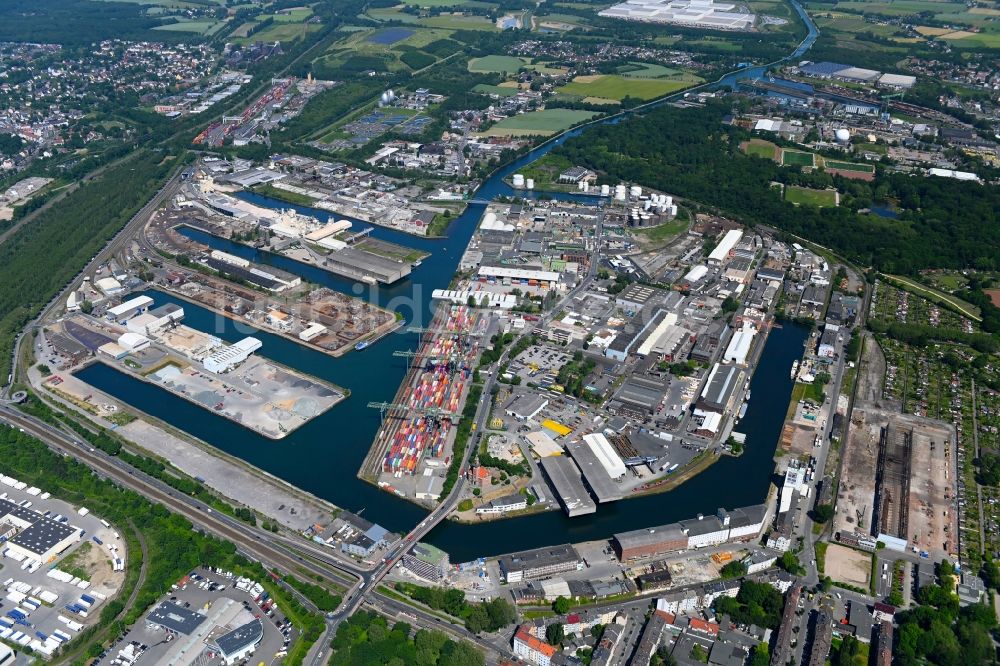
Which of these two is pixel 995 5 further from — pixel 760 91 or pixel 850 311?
pixel 850 311

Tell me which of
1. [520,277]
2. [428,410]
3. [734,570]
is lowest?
[734,570]

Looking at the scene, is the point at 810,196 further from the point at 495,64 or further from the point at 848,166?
the point at 495,64

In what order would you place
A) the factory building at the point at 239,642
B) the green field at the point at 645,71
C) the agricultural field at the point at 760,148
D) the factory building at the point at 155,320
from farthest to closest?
the green field at the point at 645,71
the agricultural field at the point at 760,148
the factory building at the point at 155,320
the factory building at the point at 239,642

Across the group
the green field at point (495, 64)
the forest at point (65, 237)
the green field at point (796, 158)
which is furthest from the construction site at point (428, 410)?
the green field at point (495, 64)

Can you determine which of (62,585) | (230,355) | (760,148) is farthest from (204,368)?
(760,148)

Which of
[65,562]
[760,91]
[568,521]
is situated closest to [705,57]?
[760,91]

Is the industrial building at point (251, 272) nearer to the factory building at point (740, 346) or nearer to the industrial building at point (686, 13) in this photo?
the factory building at point (740, 346)

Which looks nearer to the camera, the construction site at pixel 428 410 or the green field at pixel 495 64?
the construction site at pixel 428 410

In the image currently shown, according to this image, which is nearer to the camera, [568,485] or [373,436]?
[568,485]
